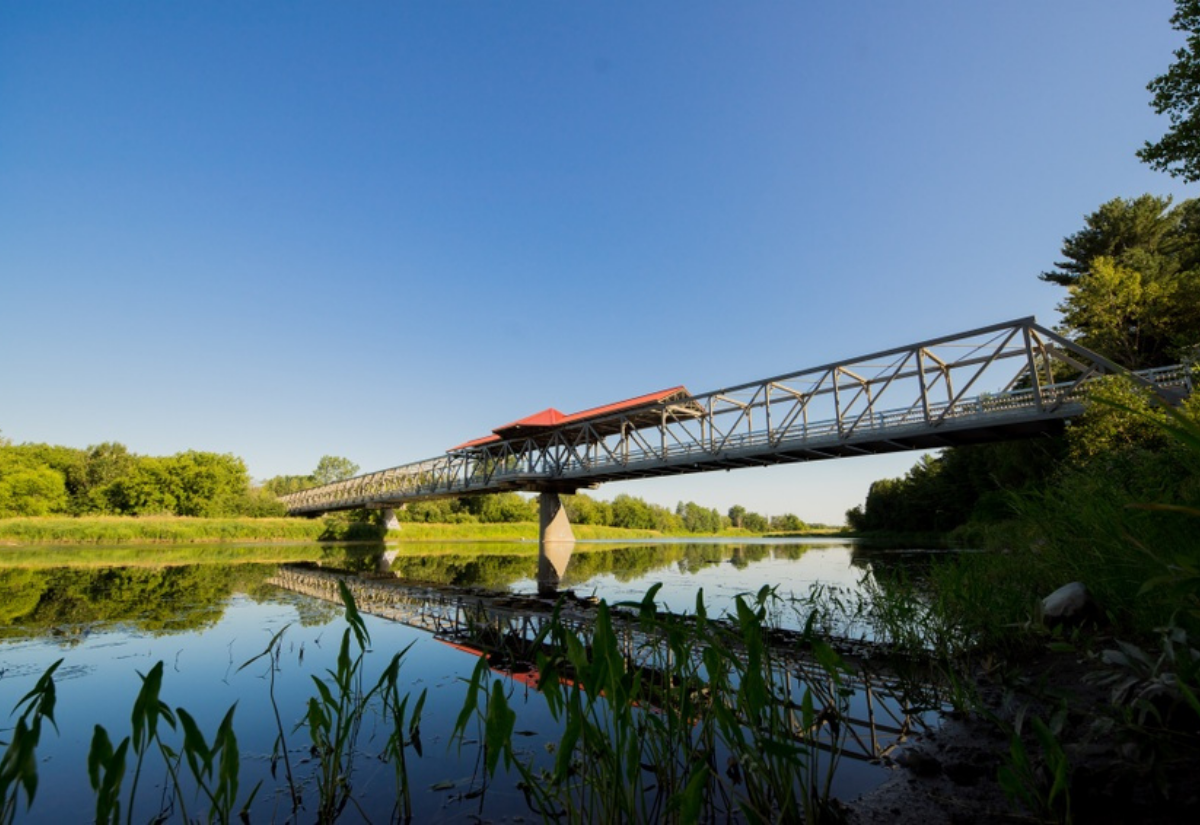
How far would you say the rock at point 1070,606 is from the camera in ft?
16.7

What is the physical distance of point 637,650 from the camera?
7.87 meters

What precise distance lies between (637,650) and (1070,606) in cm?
506

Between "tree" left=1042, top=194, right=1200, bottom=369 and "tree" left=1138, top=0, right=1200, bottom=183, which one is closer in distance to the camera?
"tree" left=1138, top=0, right=1200, bottom=183

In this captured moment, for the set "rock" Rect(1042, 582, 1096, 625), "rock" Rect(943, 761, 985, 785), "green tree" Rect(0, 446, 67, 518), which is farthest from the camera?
"green tree" Rect(0, 446, 67, 518)

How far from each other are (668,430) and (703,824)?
29.8 m

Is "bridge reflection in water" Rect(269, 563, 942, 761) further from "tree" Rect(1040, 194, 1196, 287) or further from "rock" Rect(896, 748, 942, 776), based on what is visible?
"tree" Rect(1040, 194, 1196, 287)

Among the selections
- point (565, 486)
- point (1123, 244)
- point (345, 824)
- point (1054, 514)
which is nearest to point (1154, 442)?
point (1054, 514)

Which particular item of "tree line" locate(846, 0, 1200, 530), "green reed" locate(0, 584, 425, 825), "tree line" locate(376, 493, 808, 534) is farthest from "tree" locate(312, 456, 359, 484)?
"green reed" locate(0, 584, 425, 825)

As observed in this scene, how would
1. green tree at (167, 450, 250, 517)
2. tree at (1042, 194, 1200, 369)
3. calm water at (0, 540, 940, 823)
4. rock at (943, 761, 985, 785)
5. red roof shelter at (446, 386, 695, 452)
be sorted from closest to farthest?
rock at (943, 761, 985, 785), calm water at (0, 540, 940, 823), tree at (1042, 194, 1200, 369), red roof shelter at (446, 386, 695, 452), green tree at (167, 450, 250, 517)

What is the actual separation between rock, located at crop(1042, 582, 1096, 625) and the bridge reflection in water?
137cm

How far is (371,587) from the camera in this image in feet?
57.4

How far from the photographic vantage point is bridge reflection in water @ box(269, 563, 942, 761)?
421cm

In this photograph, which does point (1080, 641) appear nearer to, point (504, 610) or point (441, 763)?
point (441, 763)

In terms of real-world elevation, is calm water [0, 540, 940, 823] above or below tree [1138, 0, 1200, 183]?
below
